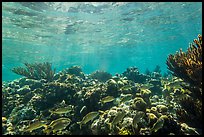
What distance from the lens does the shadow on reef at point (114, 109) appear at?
Answer: 21.0ft

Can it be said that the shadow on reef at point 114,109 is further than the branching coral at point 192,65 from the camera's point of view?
No

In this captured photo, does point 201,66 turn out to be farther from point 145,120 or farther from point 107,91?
point 107,91

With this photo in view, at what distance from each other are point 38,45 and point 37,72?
78.7 ft

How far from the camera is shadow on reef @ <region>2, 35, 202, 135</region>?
21.0 ft

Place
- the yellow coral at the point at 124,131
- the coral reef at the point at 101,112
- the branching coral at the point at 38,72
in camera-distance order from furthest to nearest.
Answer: the branching coral at the point at 38,72
the coral reef at the point at 101,112
the yellow coral at the point at 124,131

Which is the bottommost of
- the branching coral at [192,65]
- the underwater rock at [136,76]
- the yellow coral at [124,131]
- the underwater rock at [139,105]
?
the yellow coral at [124,131]

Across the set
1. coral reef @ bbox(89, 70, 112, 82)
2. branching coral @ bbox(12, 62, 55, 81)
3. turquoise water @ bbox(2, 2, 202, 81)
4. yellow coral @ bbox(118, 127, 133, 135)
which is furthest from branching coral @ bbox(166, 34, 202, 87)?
turquoise water @ bbox(2, 2, 202, 81)

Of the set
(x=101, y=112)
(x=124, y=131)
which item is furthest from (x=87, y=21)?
(x=124, y=131)

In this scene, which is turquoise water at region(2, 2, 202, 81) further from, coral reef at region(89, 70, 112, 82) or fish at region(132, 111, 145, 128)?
fish at region(132, 111, 145, 128)

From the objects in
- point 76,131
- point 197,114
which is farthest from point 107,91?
point 197,114

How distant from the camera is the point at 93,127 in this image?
7.34 meters

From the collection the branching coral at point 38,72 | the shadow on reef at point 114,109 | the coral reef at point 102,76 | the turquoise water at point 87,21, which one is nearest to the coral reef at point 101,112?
the shadow on reef at point 114,109

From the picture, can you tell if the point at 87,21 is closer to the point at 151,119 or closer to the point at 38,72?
the point at 38,72

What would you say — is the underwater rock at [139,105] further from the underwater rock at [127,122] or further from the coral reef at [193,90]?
the coral reef at [193,90]
